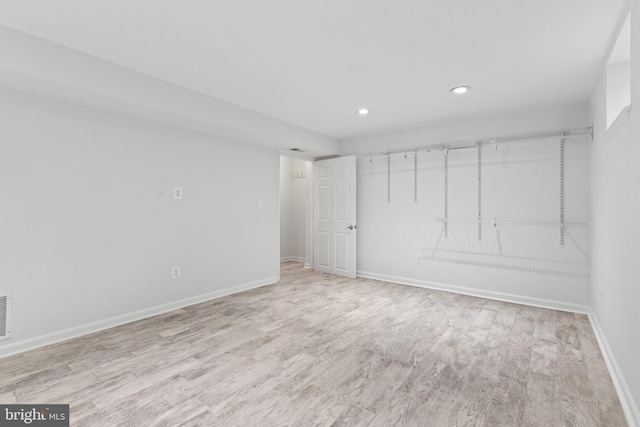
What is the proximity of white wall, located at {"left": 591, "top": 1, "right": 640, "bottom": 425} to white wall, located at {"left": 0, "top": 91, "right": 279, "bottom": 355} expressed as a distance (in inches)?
152

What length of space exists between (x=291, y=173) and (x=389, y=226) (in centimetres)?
285

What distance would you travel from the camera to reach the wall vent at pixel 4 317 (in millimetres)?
2427

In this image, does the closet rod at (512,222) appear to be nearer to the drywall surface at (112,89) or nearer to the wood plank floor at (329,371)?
the wood plank floor at (329,371)

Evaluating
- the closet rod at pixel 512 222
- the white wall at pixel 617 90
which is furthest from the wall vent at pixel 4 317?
the white wall at pixel 617 90

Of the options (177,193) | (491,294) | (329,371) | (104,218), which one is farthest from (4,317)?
(491,294)

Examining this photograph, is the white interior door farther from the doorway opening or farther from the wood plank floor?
the wood plank floor

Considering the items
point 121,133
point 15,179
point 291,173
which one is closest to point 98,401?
point 15,179

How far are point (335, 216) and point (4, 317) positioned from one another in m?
4.09

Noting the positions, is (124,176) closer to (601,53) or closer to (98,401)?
(98,401)

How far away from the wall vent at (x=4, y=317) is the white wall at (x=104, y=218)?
46mm

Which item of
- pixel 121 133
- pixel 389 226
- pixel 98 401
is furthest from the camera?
pixel 389 226

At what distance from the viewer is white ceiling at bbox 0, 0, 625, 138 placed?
1.88m

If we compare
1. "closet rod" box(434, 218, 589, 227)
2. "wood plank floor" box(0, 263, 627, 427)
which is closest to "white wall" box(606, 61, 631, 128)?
"closet rod" box(434, 218, 589, 227)

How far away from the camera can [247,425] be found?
1.65m
